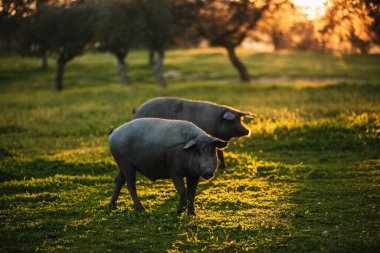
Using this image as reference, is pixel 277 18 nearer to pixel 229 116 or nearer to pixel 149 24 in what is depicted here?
pixel 149 24

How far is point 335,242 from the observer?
283 inches

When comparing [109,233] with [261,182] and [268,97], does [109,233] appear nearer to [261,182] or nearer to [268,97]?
[261,182]

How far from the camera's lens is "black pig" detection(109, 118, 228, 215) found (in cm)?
820

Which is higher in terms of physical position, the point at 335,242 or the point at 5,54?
the point at 5,54

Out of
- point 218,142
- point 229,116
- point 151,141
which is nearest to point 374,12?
point 229,116

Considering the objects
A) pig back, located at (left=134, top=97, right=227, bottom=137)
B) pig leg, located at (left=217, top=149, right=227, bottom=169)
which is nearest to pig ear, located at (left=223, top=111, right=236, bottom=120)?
pig back, located at (left=134, top=97, right=227, bottom=137)

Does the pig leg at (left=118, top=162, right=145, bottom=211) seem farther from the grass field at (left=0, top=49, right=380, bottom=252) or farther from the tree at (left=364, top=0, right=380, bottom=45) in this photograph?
the tree at (left=364, top=0, right=380, bottom=45)

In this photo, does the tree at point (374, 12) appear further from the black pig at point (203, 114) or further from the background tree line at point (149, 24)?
the background tree line at point (149, 24)

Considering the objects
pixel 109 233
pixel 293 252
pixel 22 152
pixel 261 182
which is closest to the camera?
pixel 293 252

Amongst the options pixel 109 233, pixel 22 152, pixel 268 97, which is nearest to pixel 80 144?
pixel 22 152

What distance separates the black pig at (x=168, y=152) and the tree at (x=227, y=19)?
25005mm

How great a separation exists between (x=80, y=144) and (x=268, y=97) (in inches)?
573

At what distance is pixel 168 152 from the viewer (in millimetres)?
8570

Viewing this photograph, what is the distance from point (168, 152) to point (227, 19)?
90.4 feet
